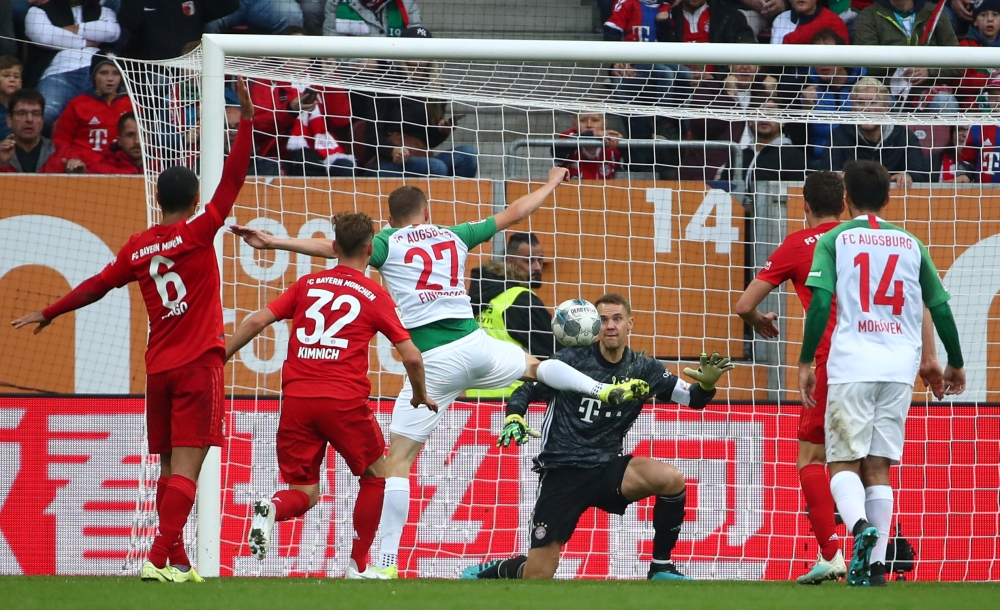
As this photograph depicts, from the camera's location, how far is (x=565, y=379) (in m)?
6.77

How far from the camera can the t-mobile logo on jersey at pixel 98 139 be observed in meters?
10.6

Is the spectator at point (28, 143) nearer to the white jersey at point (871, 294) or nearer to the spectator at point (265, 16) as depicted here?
the spectator at point (265, 16)

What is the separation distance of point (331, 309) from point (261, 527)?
1.12 metres

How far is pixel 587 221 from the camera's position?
941cm

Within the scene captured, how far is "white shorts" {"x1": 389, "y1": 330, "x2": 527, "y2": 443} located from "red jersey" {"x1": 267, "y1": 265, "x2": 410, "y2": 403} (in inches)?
25.0

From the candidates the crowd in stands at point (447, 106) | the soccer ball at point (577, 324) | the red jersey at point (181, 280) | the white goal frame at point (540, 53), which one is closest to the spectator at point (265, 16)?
the crowd in stands at point (447, 106)

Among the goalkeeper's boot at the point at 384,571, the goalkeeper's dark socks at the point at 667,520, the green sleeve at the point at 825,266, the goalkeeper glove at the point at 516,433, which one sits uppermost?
the green sleeve at the point at 825,266

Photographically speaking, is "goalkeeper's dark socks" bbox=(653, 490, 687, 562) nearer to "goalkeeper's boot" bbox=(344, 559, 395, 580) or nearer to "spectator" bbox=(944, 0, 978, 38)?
"goalkeeper's boot" bbox=(344, 559, 395, 580)

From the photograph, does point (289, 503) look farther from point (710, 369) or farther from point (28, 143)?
point (28, 143)

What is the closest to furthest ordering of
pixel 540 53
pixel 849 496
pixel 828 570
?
pixel 849 496, pixel 828 570, pixel 540 53

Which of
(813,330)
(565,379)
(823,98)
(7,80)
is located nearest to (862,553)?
(813,330)

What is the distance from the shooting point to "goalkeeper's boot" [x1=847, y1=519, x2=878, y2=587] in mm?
5457

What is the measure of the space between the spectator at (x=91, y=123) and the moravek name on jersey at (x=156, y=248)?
16.7 ft

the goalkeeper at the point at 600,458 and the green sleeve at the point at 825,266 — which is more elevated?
the green sleeve at the point at 825,266
